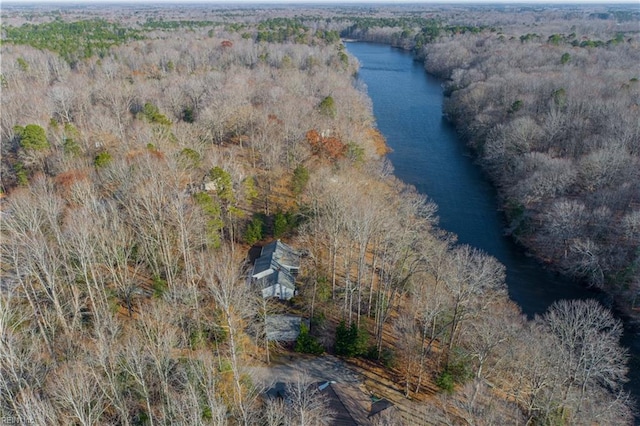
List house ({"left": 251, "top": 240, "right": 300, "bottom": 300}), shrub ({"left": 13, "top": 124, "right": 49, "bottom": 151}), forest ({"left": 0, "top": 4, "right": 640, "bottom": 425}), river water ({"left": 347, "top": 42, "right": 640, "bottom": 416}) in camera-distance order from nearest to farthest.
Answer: forest ({"left": 0, "top": 4, "right": 640, "bottom": 425}), house ({"left": 251, "top": 240, "right": 300, "bottom": 300}), river water ({"left": 347, "top": 42, "right": 640, "bottom": 416}), shrub ({"left": 13, "top": 124, "right": 49, "bottom": 151})

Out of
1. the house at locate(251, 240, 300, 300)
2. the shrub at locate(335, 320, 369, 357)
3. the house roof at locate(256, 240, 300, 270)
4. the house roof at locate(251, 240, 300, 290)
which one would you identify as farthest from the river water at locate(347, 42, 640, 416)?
the house at locate(251, 240, 300, 300)

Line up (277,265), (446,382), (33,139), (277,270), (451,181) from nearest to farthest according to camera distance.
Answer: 1. (446,382)
2. (277,270)
3. (277,265)
4. (33,139)
5. (451,181)

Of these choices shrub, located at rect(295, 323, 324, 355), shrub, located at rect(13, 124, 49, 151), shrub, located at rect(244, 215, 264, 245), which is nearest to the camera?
shrub, located at rect(295, 323, 324, 355)

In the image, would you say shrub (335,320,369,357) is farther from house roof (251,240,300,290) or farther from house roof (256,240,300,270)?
house roof (256,240,300,270)

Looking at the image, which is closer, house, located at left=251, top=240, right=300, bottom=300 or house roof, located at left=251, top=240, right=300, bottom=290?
house, located at left=251, top=240, right=300, bottom=300

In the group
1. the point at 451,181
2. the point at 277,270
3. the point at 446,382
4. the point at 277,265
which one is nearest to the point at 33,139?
the point at 277,265

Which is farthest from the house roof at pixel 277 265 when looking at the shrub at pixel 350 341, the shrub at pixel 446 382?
the shrub at pixel 446 382

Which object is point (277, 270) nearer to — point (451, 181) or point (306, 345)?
A: point (306, 345)
